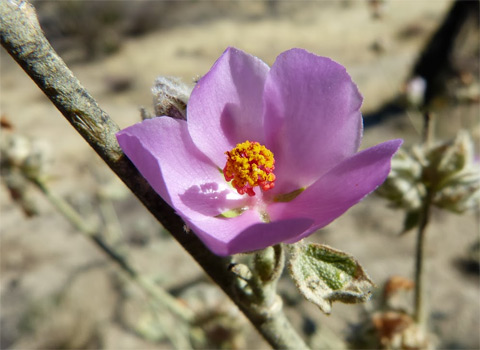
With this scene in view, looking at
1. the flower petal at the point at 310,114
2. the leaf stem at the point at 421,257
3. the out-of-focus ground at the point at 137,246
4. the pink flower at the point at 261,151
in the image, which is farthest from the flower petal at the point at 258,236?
the leaf stem at the point at 421,257

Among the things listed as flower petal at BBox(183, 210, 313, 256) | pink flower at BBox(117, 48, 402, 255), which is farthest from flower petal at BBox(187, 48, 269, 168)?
flower petal at BBox(183, 210, 313, 256)

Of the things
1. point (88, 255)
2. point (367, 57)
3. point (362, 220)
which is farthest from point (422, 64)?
point (88, 255)

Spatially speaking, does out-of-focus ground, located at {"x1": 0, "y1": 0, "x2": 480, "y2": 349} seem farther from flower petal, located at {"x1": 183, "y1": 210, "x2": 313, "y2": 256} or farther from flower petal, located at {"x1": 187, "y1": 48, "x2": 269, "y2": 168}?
flower petal, located at {"x1": 183, "y1": 210, "x2": 313, "y2": 256}

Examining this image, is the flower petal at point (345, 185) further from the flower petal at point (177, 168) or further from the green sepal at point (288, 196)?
the flower petal at point (177, 168)

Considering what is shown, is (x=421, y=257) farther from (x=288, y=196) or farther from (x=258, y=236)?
(x=258, y=236)

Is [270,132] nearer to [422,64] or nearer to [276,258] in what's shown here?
[276,258]

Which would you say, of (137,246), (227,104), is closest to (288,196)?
(227,104)

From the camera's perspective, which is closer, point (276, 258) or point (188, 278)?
point (276, 258)
